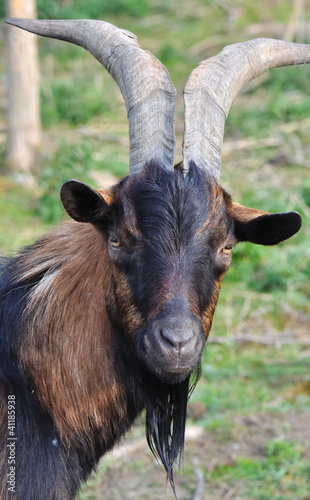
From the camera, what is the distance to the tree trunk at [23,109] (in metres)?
12.2

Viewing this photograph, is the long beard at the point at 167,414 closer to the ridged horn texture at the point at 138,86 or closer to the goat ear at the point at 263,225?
the goat ear at the point at 263,225

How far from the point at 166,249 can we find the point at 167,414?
1105mm

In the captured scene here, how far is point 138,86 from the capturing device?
4.01 m

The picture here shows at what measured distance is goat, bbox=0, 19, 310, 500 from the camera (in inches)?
143

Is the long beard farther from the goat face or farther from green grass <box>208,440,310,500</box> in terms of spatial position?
green grass <box>208,440,310,500</box>

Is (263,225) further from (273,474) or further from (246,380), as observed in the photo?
(246,380)

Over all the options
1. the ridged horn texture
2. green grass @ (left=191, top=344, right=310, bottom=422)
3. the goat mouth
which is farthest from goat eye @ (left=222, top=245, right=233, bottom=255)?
green grass @ (left=191, top=344, right=310, bottom=422)

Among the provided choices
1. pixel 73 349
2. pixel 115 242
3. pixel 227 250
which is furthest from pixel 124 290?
pixel 227 250

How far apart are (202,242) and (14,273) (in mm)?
1177

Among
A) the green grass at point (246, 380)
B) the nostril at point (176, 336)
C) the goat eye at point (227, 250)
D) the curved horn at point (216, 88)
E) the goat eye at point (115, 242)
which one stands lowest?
the green grass at point (246, 380)

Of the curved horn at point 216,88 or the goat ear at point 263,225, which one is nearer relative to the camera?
the goat ear at point 263,225

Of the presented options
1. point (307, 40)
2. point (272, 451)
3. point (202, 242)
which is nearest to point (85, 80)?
point (307, 40)

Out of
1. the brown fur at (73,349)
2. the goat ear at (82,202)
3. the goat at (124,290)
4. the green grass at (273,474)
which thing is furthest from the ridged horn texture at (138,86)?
the green grass at (273,474)

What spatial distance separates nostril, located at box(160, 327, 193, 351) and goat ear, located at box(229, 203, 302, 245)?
822 mm
